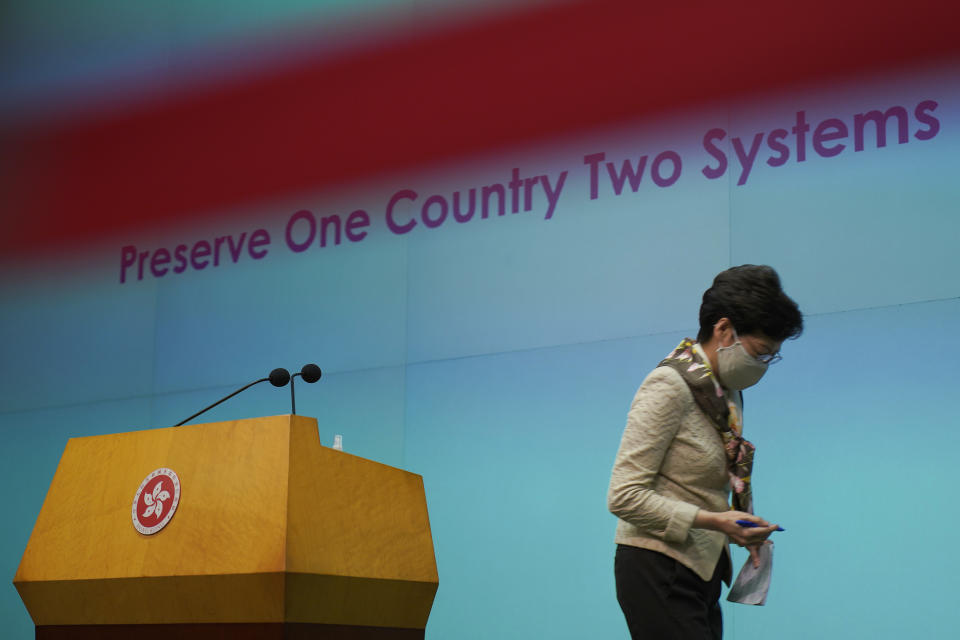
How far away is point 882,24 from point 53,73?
13.9 ft

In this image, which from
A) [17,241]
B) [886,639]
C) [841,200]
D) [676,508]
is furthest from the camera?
[17,241]

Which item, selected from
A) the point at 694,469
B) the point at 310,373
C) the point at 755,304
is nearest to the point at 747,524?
the point at 694,469

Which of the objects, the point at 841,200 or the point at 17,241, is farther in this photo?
the point at 17,241

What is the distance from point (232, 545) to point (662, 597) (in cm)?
87

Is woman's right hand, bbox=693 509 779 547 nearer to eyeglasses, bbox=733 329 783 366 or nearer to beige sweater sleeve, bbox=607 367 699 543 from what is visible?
beige sweater sleeve, bbox=607 367 699 543

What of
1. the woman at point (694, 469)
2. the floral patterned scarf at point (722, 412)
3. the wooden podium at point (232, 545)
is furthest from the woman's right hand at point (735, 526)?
the wooden podium at point (232, 545)

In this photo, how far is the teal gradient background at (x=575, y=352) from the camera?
373 centimetres

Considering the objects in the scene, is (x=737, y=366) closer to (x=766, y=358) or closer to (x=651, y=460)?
(x=766, y=358)

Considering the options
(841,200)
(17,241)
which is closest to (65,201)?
(17,241)

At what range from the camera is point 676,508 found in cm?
215

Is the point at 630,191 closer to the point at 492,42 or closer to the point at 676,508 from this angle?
the point at 492,42

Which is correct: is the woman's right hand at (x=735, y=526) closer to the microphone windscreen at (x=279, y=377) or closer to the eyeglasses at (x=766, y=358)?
the eyeglasses at (x=766, y=358)

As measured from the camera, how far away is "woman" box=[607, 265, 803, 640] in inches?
84.4

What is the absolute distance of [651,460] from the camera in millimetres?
2201
